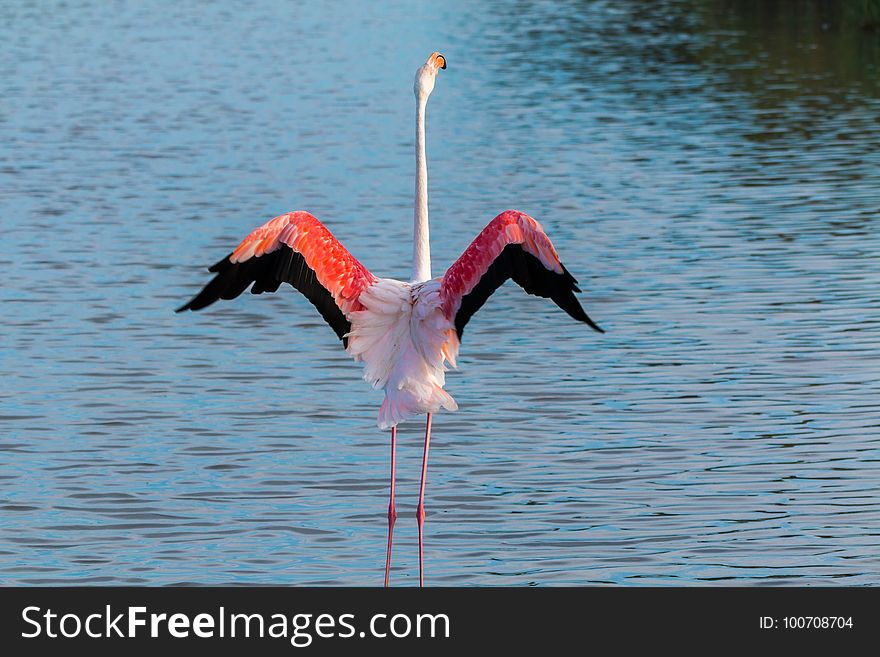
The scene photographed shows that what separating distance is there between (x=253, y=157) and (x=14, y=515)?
14.8 meters

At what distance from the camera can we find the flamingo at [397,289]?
27.1ft

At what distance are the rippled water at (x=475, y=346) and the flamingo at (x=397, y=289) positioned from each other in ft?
3.44

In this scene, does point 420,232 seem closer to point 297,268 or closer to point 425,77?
point 297,268

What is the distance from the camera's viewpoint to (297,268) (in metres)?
8.66

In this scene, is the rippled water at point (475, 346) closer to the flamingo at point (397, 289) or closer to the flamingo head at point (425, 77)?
the flamingo at point (397, 289)

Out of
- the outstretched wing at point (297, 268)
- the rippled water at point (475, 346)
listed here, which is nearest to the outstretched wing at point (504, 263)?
the outstretched wing at point (297, 268)

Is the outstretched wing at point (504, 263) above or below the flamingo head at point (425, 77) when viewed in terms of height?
below

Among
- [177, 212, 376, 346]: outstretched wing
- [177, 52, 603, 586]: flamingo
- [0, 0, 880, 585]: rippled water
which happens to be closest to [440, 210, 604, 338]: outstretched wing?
[177, 52, 603, 586]: flamingo

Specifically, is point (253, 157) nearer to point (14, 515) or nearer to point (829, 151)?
point (829, 151)

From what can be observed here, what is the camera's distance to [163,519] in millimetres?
9852

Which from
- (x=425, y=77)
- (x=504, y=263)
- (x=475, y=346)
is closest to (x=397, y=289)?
(x=504, y=263)

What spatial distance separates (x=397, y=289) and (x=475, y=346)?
17.6 feet

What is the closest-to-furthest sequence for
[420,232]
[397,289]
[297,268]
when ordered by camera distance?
[297,268] < [397,289] < [420,232]

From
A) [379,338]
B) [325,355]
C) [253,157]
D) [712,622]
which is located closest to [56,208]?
[253,157]
